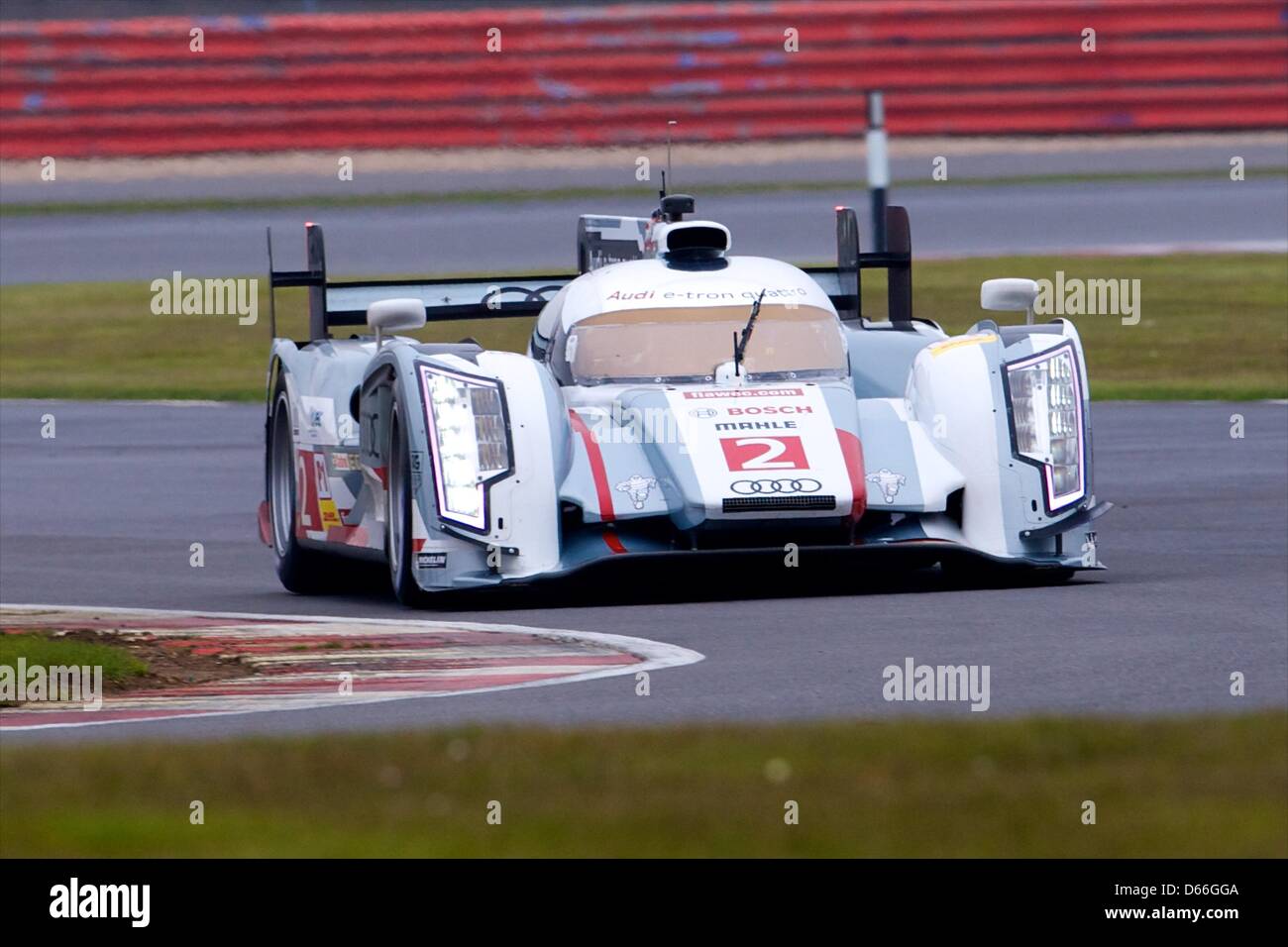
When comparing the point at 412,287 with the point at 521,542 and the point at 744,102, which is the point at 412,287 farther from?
the point at 744,102

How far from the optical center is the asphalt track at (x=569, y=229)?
29359 millimetres

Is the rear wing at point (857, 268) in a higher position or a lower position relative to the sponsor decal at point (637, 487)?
higher

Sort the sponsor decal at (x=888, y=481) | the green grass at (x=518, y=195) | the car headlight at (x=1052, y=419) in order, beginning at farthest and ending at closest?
the green grass at (x=518, y=195)
the car headlight at (x=1052, y=419)
the sponsor decal at (x=888, y=481)

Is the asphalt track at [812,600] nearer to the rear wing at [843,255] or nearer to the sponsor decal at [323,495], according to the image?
the sponsor decal at [323,495]

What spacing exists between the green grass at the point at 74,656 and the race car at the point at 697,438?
1904mm

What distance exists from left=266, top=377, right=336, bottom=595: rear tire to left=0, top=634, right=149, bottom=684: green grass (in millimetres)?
3347

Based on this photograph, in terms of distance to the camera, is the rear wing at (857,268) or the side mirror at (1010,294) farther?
the rear wing at (857,268)

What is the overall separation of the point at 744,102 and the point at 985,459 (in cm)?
2276

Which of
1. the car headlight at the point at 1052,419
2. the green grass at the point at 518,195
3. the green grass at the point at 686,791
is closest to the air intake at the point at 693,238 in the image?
the car headlight at the point at 1052,419

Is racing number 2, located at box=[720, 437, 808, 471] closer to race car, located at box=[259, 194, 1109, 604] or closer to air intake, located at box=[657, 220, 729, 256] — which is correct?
race car, located at box=[259, 194, 1109, 604]

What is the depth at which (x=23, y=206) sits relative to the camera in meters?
33.5

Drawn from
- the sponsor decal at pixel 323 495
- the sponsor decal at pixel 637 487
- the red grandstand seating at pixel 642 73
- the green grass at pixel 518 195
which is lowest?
the sponsor decal at pixel 323 495

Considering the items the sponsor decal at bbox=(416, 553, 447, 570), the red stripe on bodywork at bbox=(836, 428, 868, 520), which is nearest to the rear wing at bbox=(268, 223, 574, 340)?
the sponsor decal at bbox=(416, 553, 447, 570)
